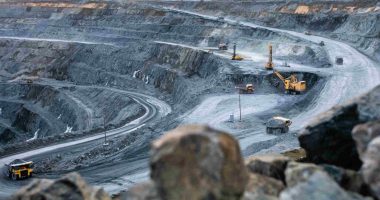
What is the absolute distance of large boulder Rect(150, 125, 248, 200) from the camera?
701 cm

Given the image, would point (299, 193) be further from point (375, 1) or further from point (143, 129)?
point (375, 1)

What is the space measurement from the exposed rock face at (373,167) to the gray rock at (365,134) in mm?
460

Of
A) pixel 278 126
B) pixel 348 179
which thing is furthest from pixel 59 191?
pixel 278 126

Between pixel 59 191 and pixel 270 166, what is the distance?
3.99 metres

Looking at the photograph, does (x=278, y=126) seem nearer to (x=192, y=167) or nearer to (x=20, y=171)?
(x=20, y=171)

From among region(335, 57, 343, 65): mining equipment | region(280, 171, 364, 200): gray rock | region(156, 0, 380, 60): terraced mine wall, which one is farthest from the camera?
region(156, 0, 380, 60): terraced mine wall

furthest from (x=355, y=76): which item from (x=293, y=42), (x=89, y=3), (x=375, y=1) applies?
(x=89, y=3)

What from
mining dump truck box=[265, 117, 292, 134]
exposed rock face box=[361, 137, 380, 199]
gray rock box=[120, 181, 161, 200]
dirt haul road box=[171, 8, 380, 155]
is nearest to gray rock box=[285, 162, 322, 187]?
exposed rock face box=[361, 137, 380, 199]

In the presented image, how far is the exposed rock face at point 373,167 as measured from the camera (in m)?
7.53

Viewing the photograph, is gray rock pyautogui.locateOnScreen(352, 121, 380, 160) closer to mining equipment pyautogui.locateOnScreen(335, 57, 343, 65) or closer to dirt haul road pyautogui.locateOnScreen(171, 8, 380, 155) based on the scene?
dirt haul road pyautogui.locateOnScreen(171, 8, 380, 155)

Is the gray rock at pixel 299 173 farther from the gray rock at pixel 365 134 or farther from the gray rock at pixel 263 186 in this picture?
the gray rock at pixel 365 134

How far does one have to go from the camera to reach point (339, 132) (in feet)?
33.2

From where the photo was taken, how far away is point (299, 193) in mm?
7535

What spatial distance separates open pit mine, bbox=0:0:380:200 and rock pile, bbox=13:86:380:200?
0.07ft
